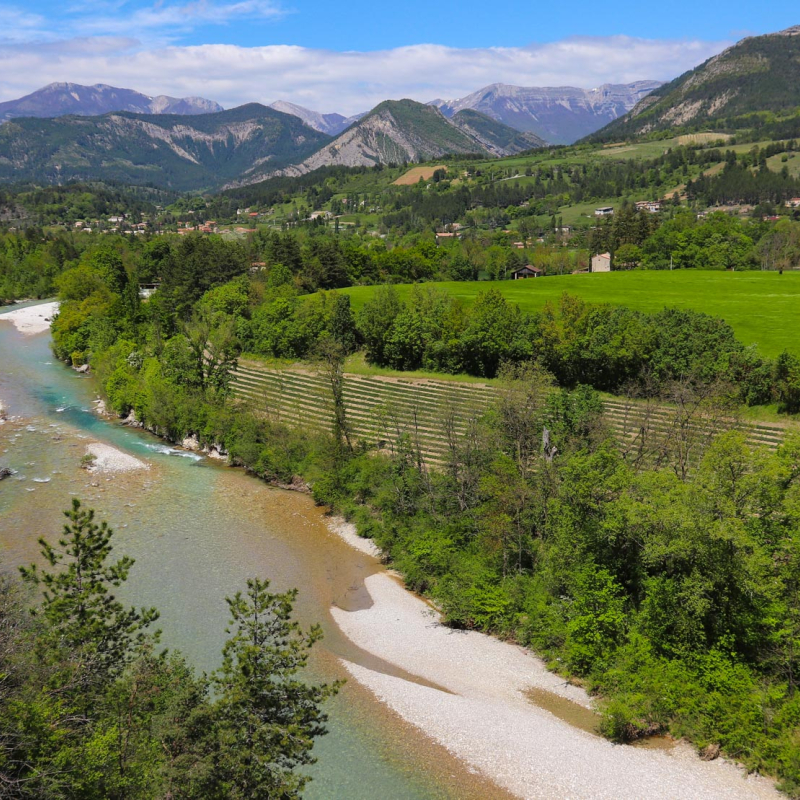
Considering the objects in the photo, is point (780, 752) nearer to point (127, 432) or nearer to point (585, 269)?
point (127, 432)

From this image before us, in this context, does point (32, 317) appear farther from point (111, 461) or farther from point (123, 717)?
point (123, 717)

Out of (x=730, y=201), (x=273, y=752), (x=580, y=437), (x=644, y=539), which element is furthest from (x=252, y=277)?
(x=730, y=201)

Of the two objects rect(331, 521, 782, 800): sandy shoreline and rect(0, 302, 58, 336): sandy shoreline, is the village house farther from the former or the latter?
rect(331, 521, 782, 800): sandy shoreline

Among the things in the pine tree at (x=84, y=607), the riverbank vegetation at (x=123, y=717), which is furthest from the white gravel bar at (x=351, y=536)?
the pine tree at (x=84, y=607)

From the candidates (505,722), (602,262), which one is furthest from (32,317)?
(505,722)

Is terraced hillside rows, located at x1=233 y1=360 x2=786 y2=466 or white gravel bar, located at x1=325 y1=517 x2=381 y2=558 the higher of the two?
terraced hillside rows, located at x1=233 y1=360 x2=786 y2=466

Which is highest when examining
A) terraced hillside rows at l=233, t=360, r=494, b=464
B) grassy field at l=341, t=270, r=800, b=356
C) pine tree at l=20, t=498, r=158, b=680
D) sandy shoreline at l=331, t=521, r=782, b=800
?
grassy field at l=341, t=270, r=800, b=356

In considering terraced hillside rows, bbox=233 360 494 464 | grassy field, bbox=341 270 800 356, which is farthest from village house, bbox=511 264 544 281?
terraced hillside rows, bbox=233 360 494 464
